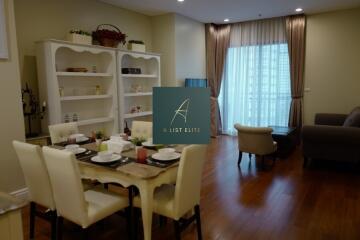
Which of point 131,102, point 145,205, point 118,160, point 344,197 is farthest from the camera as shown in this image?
point 131,102

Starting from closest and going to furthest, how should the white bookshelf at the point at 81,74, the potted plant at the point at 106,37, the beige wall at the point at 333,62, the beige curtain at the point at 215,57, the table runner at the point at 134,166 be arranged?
the table runner at the point at 134,166 → the white bookshelf at the point at 81,74 → the potted plant at the point at 106,37 → the beige wall at the point at 333,62 → the beige curtain at the point at 215,57

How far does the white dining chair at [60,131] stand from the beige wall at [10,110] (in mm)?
346

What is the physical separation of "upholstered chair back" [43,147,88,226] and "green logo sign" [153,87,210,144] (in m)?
0.83

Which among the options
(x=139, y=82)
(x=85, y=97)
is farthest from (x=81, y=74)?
(x=139, y=82)

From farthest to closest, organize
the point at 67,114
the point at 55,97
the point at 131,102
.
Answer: the point at 131,102, the point at 67,114, the point at 55,97

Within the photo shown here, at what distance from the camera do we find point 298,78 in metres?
6.02

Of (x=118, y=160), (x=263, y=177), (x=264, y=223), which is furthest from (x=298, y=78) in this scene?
(x=118, y=160)

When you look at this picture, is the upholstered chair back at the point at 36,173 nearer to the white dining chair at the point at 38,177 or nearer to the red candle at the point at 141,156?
the white dining chair at the point at 38,177

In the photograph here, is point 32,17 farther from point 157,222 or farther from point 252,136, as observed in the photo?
point 252,136

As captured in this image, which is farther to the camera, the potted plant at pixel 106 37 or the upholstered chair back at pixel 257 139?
the potted plant at pixel 106 37

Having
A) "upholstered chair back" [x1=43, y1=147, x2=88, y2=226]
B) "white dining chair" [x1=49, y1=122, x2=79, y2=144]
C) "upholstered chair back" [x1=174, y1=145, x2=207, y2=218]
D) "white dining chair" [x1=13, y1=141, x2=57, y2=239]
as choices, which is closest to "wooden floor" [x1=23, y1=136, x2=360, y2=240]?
"white dining chair" [x1=13, y1=141, x2=57, y2=239]

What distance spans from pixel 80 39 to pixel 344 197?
4.12 metres

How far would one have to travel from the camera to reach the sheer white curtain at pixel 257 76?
625cm

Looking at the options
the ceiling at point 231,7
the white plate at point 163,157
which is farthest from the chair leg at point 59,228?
the ceiling at point 231,7
